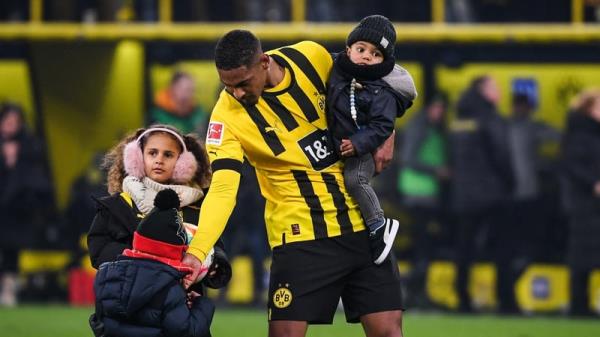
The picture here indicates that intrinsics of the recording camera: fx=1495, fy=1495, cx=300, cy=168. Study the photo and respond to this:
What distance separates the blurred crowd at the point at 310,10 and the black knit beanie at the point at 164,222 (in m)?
10.1

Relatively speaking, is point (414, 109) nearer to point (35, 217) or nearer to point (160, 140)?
point (35, 217)

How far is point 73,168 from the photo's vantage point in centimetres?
1650

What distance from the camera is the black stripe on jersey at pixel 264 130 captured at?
6980mm

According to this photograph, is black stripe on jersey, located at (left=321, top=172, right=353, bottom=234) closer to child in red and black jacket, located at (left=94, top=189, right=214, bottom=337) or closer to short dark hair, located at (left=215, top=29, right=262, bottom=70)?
short dark hair, located at (left=215, top=29, right=262, bottom=70)

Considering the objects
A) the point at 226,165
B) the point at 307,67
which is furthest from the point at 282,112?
the point at 226,165

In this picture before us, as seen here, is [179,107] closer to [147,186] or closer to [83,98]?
[83,98]

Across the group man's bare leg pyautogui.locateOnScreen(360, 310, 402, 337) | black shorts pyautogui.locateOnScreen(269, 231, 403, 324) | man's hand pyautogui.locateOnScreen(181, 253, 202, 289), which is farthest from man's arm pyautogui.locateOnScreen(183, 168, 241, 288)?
man's bare leg pyautogui.locateOnScreen(360, 310, 402, 337)

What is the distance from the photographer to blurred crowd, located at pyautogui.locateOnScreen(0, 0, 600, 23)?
16.2 m

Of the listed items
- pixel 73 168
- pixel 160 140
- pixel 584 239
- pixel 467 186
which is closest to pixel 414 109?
pixel 467 186

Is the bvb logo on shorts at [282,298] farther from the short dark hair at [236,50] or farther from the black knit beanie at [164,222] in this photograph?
the short dark hair at [236,50]

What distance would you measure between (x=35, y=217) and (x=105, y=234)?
9.85 metres

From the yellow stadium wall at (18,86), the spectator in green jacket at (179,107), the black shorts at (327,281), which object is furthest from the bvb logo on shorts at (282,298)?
the yellow stadium wall at (18,86)

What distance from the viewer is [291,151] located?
23.0 feet

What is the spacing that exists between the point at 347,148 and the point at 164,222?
1049 millimetres
